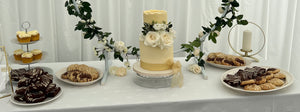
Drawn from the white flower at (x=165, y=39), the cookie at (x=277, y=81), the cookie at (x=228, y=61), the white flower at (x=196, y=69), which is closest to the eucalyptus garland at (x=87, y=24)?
the white flower at (x=165, y=39)

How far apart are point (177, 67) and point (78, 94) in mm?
437

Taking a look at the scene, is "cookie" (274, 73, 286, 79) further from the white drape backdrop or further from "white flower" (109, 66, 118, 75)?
the white drape backdrop

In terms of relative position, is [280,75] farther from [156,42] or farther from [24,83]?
[24,83]

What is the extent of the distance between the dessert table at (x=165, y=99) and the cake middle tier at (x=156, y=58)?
100mm

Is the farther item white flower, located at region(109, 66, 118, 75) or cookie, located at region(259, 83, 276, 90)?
white flower, located at region(109, 66, 118, 75)

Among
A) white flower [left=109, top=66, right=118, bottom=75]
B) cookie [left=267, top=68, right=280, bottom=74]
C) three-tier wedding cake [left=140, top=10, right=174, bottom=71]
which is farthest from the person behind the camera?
white flower [left=109, top=66, right=118, bottom=75]

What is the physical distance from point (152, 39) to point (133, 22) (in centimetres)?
97

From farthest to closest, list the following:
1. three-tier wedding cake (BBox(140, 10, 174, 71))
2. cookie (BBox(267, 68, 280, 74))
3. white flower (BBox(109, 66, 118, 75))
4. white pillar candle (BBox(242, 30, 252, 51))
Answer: white pillar candle (BBox(242, 30, 252, 51)), white flower (BBox(109, 66, 118, 75)), cookie (BBox(267, 68, 280, 74)), three-tier wedding cake (BBox(140, 10, 174, 71))

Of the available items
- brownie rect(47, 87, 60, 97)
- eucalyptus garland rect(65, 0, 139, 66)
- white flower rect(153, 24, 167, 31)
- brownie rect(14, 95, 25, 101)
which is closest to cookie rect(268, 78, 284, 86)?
white flower rect(153, 24, 167, 31)

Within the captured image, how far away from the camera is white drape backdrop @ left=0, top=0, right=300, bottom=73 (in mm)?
2174

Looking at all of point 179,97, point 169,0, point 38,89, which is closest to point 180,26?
point 169,0

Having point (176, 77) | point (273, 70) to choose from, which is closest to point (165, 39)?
point (176, 77)

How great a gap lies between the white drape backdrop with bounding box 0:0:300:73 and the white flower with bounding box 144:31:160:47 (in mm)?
922

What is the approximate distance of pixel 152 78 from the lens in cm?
152
